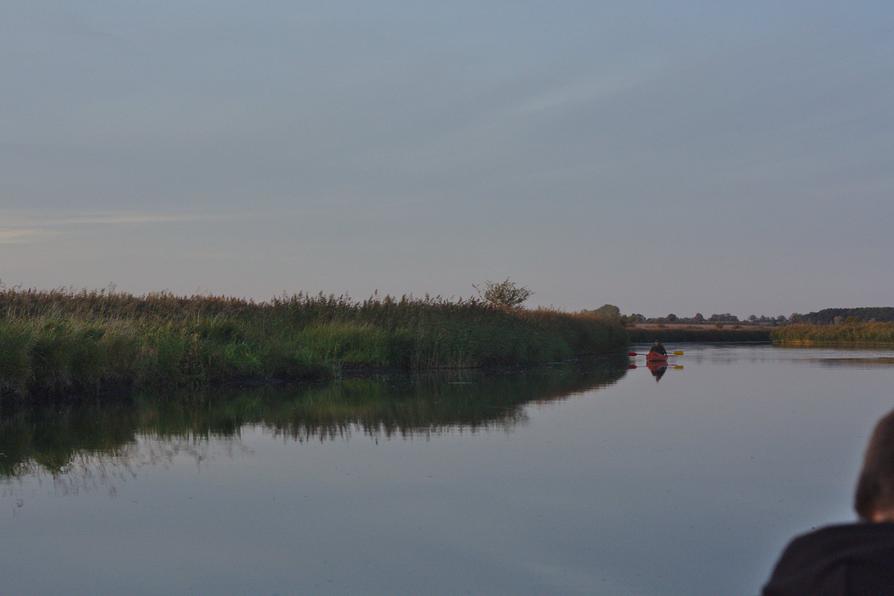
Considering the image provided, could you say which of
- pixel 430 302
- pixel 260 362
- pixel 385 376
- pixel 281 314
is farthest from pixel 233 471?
pixel 430 302

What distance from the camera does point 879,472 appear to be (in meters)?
1.90

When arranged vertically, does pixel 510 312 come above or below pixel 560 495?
above

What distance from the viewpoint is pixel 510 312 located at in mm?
33719

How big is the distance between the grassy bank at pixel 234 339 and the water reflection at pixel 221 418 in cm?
79

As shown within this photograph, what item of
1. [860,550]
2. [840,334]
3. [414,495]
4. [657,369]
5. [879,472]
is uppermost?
[840,334]

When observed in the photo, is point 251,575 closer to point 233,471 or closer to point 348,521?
point 348,521

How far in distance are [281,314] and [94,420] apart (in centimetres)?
1312

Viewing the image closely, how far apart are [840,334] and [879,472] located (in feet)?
210

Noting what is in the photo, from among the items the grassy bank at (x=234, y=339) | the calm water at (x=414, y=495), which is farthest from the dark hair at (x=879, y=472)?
the grassy bank at (x=234, y=339)

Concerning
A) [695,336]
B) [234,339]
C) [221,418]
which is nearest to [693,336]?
[695,336]

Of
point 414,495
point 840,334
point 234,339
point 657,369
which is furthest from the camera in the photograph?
point 840,334

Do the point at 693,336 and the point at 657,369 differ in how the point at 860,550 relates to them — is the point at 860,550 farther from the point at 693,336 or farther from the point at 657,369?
the point at 693,336

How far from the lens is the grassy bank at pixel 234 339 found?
15.7 m

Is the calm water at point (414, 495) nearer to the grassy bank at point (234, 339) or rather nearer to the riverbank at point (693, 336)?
the grassy bank at point (234, 339)
